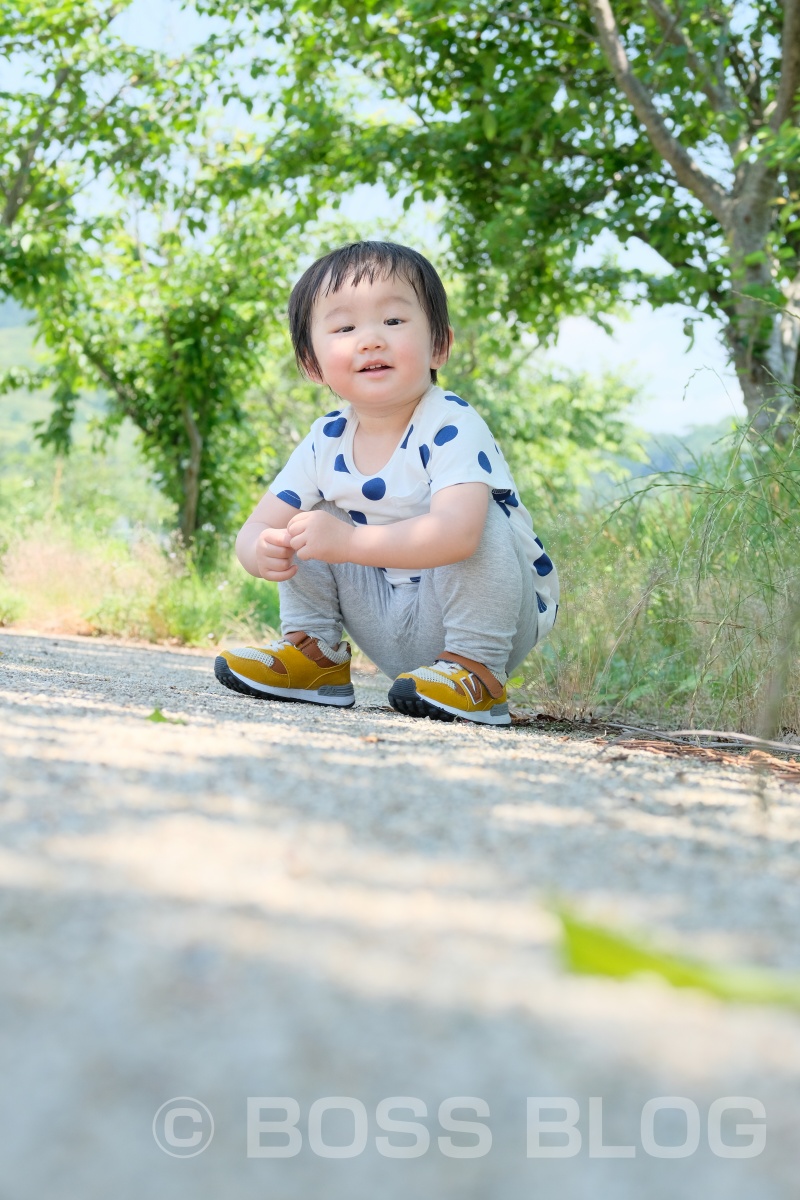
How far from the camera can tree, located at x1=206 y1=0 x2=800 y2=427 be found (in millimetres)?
5777

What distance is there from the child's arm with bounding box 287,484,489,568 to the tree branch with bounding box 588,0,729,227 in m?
4.45

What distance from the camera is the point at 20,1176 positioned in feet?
1.55

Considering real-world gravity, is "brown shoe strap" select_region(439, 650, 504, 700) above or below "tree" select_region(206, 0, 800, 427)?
below

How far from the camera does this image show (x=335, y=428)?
8.29 ft

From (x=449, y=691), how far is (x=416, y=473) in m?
0.51

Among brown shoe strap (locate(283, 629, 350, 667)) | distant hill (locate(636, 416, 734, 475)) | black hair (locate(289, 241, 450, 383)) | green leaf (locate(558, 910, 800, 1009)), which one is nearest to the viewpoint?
green leaf (locate(558, 910, 800, 1009))

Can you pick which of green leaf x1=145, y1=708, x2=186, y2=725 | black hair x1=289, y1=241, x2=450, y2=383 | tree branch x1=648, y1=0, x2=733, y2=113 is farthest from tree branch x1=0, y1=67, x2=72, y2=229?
green leaf x1=145, y1=708, x2=186, y2=725

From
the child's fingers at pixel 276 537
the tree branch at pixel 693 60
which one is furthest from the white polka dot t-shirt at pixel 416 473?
the tree branch at pixel 693 60

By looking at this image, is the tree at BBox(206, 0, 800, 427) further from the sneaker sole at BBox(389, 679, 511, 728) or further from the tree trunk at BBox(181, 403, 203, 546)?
the sneaker sole at BBox(389, 679, 511, 728)

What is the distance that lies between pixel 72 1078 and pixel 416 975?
0.22 meters

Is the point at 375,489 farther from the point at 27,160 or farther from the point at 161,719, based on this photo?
the point at 27,160

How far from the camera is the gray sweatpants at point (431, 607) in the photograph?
89.0 inches

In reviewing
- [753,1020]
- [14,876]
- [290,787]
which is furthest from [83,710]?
[753,1020]

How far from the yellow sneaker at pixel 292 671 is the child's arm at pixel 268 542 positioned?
0.17 meters
